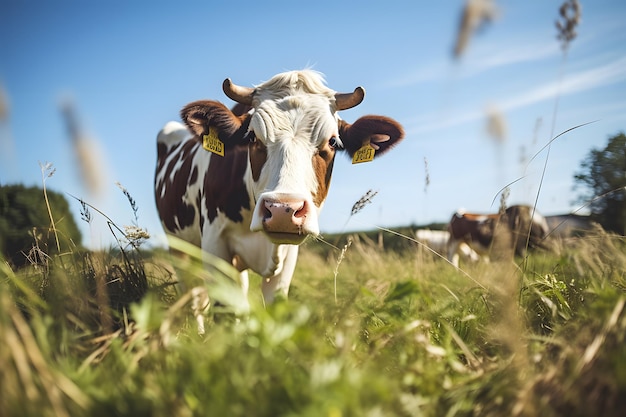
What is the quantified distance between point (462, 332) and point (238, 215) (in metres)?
2.25

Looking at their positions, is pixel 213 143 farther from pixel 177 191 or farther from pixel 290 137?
pixel 177 191

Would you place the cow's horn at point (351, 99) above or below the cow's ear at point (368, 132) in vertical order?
above

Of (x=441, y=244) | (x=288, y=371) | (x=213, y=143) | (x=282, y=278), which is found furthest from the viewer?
(x=441, y=244)

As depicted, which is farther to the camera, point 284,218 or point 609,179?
point 609,179

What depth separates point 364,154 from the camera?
14.3 ft

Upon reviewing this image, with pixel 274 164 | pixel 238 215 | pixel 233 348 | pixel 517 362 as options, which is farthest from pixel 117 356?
pixel 238 215

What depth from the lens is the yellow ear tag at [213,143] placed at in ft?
13.5

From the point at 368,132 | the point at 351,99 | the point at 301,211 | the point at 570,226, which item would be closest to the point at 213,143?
the point at 351,99

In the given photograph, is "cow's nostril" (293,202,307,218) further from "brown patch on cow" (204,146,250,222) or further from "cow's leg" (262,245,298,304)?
"cow's leg" (262,245,298,304)

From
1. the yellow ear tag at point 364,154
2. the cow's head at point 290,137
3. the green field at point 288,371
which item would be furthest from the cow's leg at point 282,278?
the green field at point 288,371

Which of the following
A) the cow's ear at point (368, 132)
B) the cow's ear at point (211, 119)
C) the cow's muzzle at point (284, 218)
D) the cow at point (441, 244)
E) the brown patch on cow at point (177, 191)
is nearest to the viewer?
the cow's muzzle at point (284, 218)

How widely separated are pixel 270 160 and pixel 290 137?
23 centimetres

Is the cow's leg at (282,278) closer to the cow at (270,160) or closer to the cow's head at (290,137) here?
the cow at (270,160)

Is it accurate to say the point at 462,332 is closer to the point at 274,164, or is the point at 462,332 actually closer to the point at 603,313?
the point at 603,313
